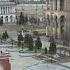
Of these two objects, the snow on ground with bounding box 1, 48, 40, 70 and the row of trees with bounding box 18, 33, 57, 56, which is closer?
the snow on ground with bounding box 1, 48, 40, 70

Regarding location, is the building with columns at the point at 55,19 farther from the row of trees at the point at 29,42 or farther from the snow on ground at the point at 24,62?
the snow on ground at the point at 24,62

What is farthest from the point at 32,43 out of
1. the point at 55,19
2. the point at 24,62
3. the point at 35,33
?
the point at 55,19

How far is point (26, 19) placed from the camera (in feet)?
15.2

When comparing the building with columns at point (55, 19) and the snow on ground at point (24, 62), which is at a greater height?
the building with columns at point (55, 19)

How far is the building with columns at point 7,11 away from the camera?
4609 mm

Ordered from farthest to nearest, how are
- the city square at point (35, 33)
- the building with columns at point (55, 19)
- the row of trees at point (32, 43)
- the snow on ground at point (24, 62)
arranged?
the building with columns at point (55, 19)
the row of trees at point (32, 43)
the city square at point (35, 33)
the snow on ground at point (24, 62)

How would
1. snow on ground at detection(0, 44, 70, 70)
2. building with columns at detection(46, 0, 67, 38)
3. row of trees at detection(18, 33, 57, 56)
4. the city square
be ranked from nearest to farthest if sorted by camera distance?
snow on ground at detection(0, 44, 70, 70) < the city square < row of trees at detection(18, 33, 57, 56) < building with columns at detection(46, 0, 67, 38)

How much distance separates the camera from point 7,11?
4801 mm

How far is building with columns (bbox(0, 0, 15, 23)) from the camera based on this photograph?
4.61 metres

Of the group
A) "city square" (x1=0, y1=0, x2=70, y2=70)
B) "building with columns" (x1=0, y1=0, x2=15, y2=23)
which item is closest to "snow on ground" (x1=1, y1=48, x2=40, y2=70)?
"city square" (x1=0, y1=0, x2=70, y2=70)

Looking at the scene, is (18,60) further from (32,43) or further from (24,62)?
(32,43)

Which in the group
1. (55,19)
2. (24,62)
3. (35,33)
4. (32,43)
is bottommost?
(24,62)

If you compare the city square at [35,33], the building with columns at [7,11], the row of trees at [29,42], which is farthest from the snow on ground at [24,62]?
the building with columns at [7,11]

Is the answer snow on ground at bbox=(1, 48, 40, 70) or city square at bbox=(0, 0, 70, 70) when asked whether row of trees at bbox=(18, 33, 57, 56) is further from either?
snow on ground at bbox=(1, 48, 40, 70)
